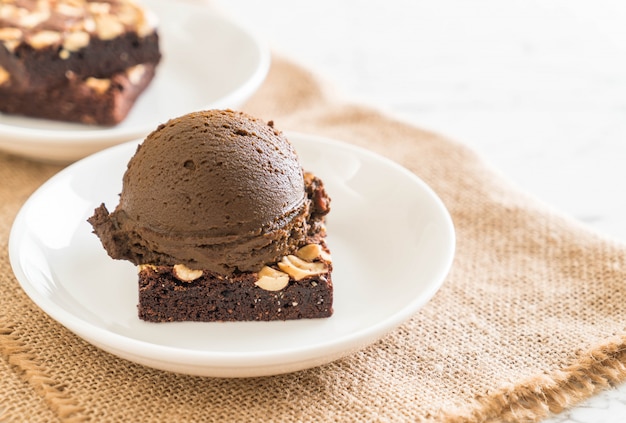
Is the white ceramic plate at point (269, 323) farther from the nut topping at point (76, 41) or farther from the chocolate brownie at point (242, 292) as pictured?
the nut topping at point (76, 41)

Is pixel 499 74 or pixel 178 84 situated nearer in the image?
pixel 178 84

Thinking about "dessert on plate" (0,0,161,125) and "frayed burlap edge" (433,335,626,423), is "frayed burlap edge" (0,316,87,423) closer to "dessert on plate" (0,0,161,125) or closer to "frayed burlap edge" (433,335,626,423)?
"frayed burlap edge" (433,335,626,423)

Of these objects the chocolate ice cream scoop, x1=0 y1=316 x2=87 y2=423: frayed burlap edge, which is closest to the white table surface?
the chocolate ice cream scoop

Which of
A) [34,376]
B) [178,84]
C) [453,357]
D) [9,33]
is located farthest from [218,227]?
[178,84]

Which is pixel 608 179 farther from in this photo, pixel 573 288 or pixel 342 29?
pixel 342 29

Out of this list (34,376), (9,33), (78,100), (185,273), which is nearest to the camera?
(34,376)

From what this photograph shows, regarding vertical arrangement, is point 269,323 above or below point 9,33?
above

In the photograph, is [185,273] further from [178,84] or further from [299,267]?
[178,84]
